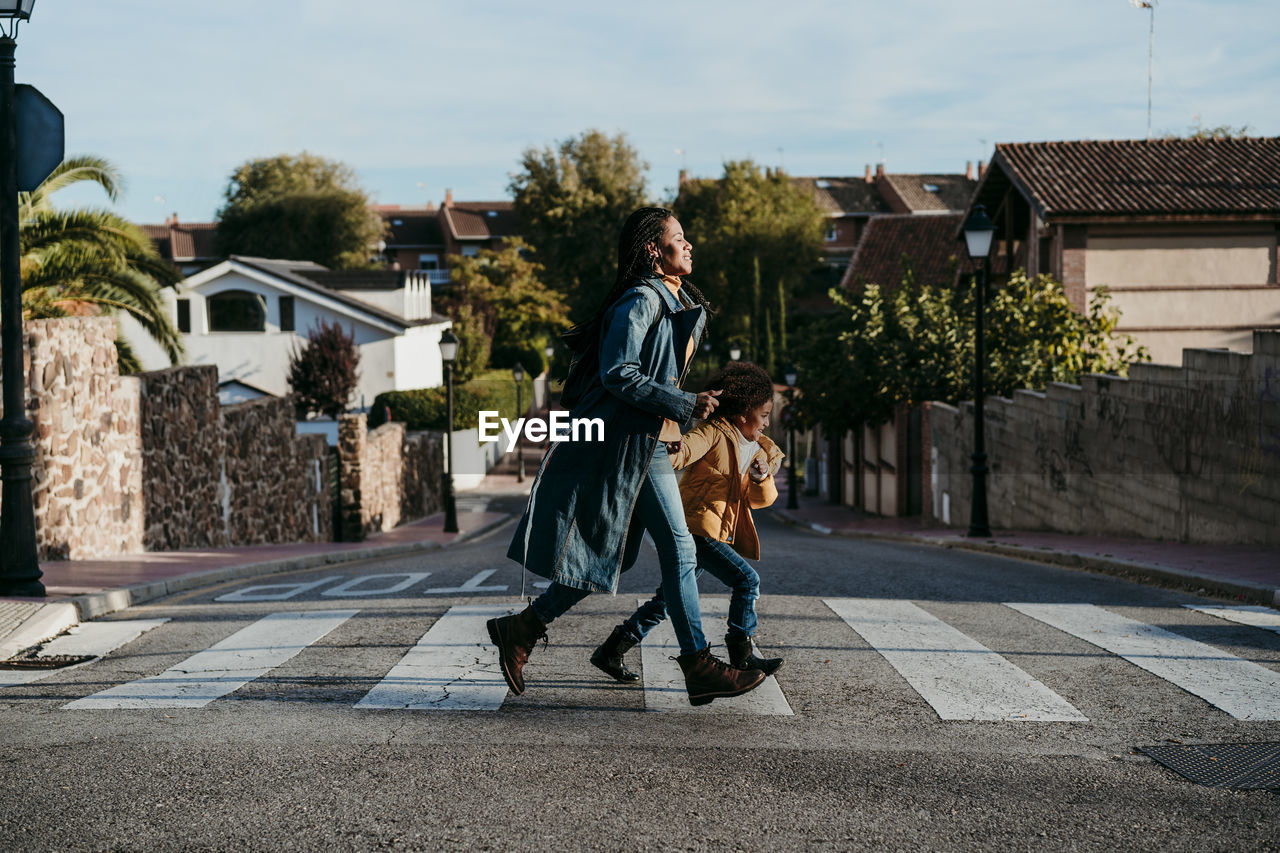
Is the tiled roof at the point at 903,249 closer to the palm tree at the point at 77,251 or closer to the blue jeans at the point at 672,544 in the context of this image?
the palm tree at the point at 77,251

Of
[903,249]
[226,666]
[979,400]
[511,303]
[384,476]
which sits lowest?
[384,476]

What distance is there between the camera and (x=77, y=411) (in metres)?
13.4

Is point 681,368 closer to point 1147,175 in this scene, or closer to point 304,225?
point 1147,175

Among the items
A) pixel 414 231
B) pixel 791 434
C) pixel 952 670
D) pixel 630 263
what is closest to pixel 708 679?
pixel 952 670

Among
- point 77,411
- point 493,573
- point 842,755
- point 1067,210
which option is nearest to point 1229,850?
point 842,755

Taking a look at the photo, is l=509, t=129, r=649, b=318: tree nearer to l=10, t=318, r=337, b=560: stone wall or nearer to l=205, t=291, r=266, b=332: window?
l=205, t=291, r=266, b=332: window

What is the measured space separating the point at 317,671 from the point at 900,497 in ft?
85.8

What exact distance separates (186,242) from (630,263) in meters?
94.7

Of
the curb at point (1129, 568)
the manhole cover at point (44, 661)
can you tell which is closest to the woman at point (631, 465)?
the manhole cover at point (44, 661)

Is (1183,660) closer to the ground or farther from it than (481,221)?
closer to the ground

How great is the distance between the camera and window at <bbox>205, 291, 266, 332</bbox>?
162ft

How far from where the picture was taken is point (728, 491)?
579cm

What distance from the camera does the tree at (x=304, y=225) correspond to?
79.1 m

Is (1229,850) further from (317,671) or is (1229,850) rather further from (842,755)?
(317,671)
